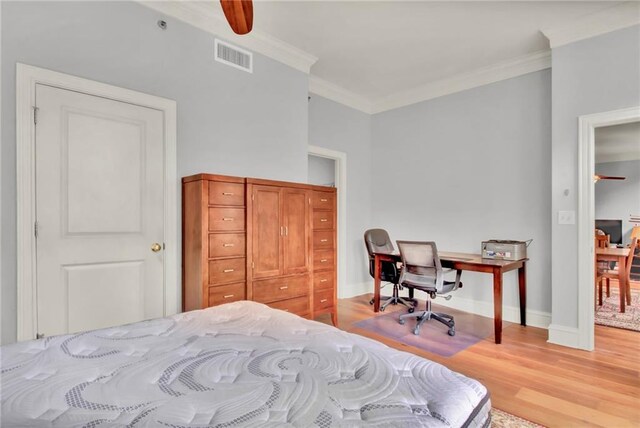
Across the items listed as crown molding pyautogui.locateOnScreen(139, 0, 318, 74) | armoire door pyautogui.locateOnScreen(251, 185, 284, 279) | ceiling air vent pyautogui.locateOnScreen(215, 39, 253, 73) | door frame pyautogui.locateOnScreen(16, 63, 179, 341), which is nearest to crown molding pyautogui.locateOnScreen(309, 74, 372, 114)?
crown molding pyautogui.locateOnScreen(139, 0, 318, 74)

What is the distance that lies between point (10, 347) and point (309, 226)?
2.37 meters

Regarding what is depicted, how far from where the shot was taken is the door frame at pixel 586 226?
3082mm

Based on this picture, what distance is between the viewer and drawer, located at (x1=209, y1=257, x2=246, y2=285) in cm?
267

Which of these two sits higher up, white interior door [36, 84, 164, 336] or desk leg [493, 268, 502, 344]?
white interior door [36, 84, 164, 336]

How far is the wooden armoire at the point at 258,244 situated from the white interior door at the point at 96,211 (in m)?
0.30

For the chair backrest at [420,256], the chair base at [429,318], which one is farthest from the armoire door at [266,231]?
the chair base at [429,318]

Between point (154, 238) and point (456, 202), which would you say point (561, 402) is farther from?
point (154, 238)

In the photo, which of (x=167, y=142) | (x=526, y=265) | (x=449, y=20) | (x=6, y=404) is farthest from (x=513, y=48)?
(x=6, y=404)

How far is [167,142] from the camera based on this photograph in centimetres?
279

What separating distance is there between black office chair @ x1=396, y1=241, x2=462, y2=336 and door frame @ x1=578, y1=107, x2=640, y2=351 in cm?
106

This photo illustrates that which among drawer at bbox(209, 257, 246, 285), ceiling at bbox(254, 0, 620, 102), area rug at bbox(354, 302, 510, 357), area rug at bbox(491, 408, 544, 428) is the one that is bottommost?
area rug at bbox(354, 302, 510, 357)

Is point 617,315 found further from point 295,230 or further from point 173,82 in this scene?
point 173,82

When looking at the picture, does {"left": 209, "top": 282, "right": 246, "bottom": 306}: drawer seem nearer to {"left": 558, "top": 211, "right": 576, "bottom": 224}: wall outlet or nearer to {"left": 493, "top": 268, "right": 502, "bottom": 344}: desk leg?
{"left": 493, "top": 268, "right": 502, "bottom": 344}: desk leg

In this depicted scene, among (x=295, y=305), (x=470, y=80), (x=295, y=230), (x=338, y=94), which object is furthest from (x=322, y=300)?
(x=470, y=80)
